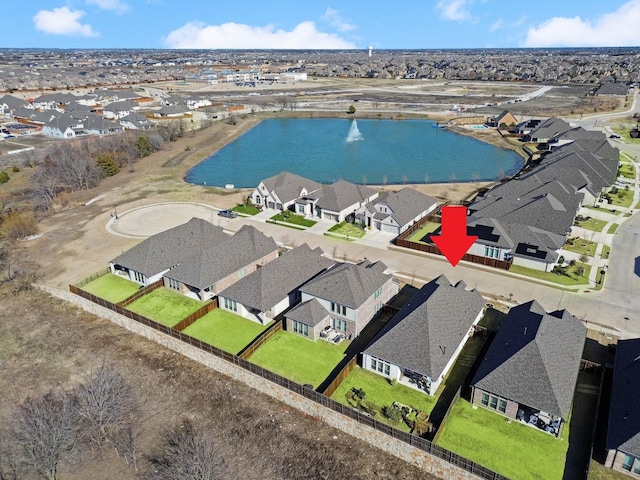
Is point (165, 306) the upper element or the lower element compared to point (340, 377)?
lower

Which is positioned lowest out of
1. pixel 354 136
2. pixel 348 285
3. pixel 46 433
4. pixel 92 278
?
pixel 92 278

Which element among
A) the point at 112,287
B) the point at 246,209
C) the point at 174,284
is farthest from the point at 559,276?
the point at 112,287

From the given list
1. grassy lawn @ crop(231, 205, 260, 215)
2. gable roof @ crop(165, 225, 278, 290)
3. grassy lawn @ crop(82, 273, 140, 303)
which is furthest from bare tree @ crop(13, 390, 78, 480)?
grassy lawn @ crop(231, 205, 260, 215)

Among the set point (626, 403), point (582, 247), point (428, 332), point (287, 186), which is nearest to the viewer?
point (626, 403)

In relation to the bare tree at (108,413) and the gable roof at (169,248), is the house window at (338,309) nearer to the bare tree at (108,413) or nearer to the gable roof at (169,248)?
the bare tree at (108,413)

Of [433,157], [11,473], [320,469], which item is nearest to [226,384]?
[320,469]

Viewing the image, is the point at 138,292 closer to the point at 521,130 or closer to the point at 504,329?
the point at 504,329

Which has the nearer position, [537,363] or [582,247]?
[537,363]

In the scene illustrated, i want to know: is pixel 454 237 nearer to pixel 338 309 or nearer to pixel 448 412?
pixel 338 309

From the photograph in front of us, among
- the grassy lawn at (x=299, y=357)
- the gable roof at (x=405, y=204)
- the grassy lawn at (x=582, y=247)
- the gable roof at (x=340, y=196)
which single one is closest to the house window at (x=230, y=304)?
the grassy lawn at (x=299, y=357)
